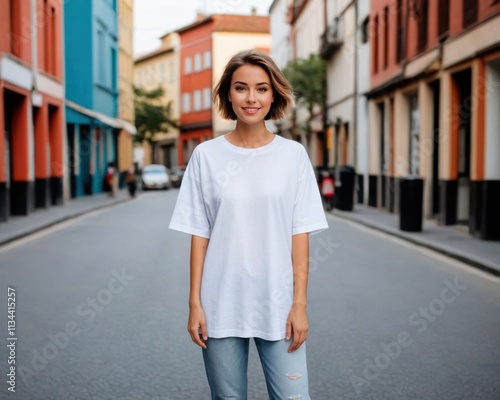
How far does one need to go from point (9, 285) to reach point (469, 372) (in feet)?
19.6

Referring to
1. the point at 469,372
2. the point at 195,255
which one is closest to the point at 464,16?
the point at 469,372

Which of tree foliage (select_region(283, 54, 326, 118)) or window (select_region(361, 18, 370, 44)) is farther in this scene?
tree foliage (select_region(283, 54, 326, 118))

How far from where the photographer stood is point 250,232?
283 cm

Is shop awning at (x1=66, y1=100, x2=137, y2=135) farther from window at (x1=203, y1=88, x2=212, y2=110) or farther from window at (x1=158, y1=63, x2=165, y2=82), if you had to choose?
window at (x1=158, y1=63, x2=165, y2=82)

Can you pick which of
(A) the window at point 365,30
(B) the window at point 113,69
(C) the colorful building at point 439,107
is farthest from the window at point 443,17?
(B) the window at point 113,69

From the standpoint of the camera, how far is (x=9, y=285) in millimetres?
9617

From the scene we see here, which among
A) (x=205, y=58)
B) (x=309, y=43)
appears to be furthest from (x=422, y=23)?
(x=205, y=58)

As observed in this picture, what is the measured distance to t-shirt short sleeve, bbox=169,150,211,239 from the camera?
2.95 meters

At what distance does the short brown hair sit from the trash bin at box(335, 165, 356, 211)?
2101cm

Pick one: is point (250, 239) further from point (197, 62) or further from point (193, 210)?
point (197, 62)

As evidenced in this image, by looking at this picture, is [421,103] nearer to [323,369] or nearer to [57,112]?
[57,112]

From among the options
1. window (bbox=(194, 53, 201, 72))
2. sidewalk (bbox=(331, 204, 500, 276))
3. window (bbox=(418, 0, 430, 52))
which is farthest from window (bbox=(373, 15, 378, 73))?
window (bbox=(194, 53, 201, 72))

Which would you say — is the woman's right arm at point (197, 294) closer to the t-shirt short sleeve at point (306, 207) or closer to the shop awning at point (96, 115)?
the t-shirt short sleeve at point (306, 207)

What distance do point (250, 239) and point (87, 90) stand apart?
114ft
